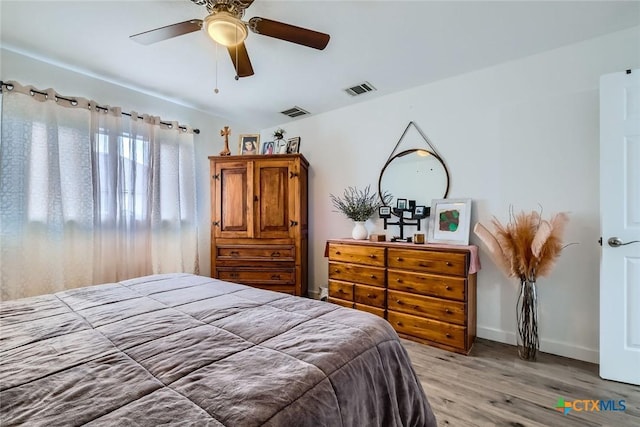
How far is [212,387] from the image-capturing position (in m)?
0.75

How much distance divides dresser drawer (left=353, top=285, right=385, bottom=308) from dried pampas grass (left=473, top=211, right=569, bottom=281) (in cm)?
104

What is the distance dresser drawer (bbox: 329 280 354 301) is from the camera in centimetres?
294

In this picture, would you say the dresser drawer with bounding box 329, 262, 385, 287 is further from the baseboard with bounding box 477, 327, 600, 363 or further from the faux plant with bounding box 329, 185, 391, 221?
the baseboard with bounding box 477, 327, 600, 363

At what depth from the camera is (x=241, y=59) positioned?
1.98 metres

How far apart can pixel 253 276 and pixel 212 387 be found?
2667 millimetres

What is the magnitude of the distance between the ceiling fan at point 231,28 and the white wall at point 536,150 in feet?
5.47

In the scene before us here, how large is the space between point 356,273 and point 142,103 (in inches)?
120

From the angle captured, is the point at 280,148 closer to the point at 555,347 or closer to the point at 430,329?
the point at 430,329

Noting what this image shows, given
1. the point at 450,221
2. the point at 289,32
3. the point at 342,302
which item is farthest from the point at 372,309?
the point at 289,32

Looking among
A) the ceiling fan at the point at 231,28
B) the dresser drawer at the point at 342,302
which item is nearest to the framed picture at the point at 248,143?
the ceiling fan at the point at 231,28

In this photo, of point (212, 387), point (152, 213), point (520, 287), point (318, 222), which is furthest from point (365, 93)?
point (212, 387)

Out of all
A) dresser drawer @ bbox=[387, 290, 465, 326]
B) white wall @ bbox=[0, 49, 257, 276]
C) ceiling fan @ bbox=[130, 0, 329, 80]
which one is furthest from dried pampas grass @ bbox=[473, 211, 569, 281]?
white wall @ bbox=[0, 49, 257, 276]

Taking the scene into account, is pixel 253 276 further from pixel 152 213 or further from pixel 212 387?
pixel 212 387

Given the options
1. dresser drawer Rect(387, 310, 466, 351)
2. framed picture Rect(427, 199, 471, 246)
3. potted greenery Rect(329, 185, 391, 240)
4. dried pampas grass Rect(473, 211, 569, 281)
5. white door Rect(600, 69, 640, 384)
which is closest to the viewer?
white door Rect(600, 69, 640, 384)
